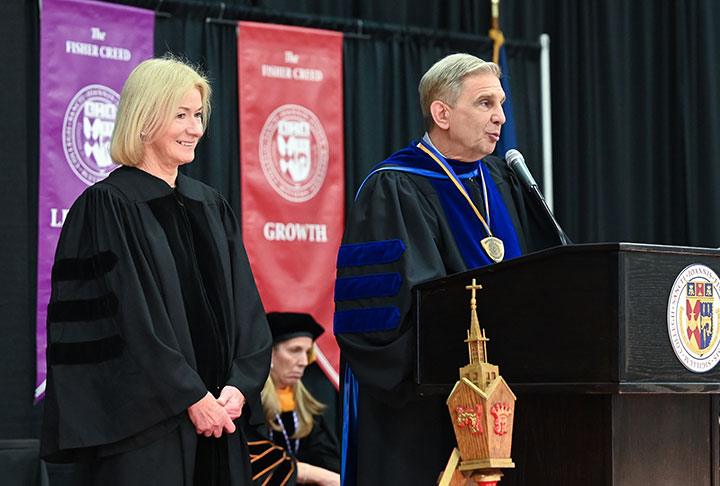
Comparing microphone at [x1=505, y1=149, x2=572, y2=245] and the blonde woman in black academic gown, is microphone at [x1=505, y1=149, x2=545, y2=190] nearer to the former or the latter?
microphone at [x1=505, y1=149, x2=572, y2=245]

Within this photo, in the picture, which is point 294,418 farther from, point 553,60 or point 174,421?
point 553,60

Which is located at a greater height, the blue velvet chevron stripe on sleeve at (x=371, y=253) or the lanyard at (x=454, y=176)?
the lanyard at (x=454, y=176)

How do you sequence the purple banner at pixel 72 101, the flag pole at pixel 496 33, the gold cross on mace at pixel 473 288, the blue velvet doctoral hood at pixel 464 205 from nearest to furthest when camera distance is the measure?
the gold cross on mace at pixel 473 288
the blue velvet doctoral hood at pixel 464 205
the purple banner at pixel 72 101
the flag pole at pixel 496 33

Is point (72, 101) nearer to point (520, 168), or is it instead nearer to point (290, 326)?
point (290, 326)

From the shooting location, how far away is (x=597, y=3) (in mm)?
7449

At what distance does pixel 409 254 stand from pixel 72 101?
2975mm

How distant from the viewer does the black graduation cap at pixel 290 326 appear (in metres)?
5.45

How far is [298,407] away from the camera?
5332 mm

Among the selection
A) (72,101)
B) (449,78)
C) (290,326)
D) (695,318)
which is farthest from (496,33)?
(695,318)

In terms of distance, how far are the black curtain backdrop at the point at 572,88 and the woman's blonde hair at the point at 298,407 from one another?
1281 mm

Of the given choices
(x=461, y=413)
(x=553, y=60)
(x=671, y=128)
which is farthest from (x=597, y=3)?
(x=461, y=413)

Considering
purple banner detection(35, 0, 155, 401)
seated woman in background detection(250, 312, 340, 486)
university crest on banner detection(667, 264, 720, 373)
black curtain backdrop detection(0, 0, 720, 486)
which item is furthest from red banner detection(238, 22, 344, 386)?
university crest on banner detection(667, 264, 720, 373)

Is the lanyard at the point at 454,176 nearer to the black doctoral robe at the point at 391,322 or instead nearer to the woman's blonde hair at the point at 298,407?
the black doctoral robe at the point at 391,322

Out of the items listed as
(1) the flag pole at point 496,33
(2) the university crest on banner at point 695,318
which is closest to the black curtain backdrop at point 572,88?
(1) the flag pole at point 496,33
